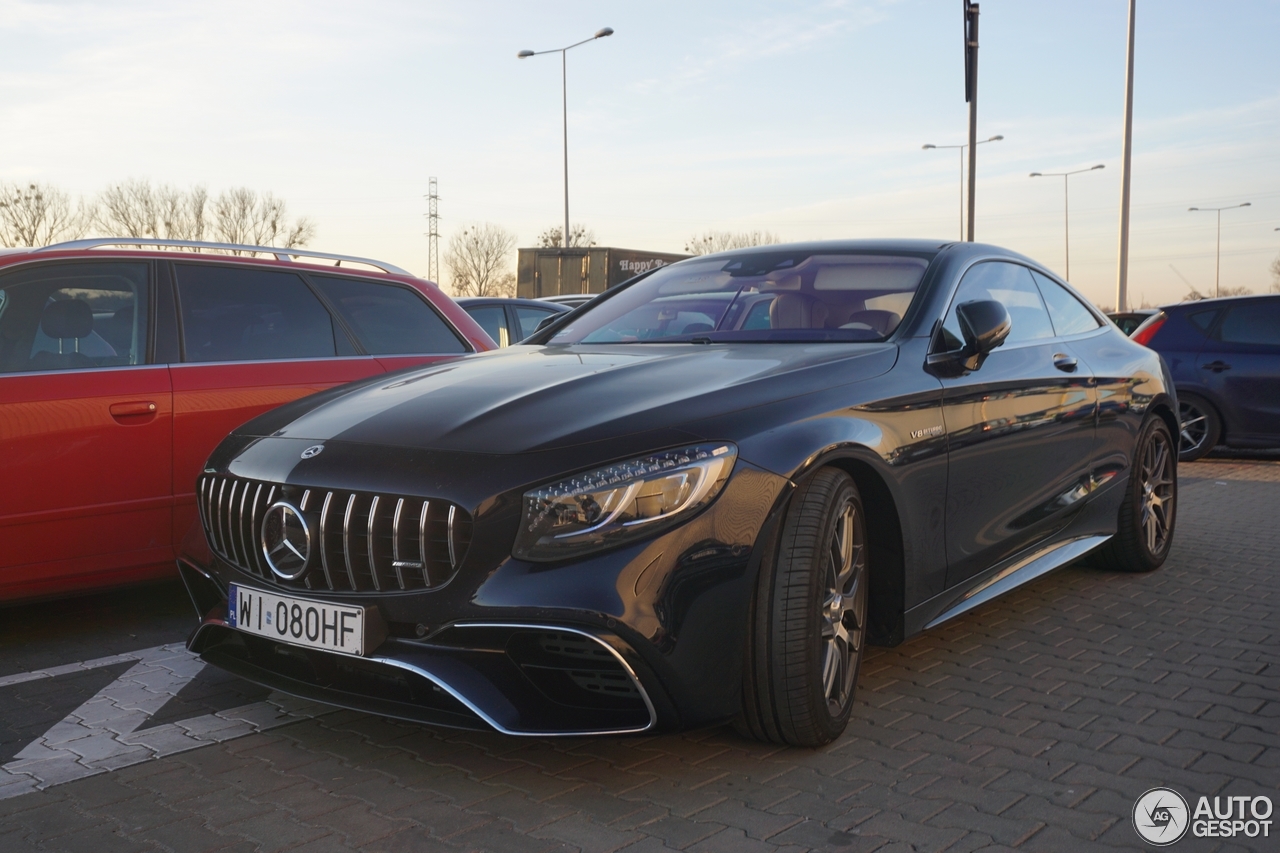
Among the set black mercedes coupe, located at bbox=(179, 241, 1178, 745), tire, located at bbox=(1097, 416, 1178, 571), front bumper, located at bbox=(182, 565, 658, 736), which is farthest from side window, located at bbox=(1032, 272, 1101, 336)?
front bumper, located at bbox=(182, 565, 658, 736)

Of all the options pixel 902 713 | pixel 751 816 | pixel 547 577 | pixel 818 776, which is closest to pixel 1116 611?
pixel 902 713

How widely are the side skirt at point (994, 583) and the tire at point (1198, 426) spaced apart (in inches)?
259

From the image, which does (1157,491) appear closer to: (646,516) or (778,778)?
(778,778)

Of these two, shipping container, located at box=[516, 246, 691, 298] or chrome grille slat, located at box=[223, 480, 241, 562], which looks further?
shipping container, located at box=[516, 246, 691, 298]

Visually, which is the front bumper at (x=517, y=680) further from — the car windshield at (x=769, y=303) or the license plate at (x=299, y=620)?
the car windshield at (x=769, y=303)

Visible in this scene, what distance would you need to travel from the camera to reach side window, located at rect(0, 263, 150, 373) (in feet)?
14.4

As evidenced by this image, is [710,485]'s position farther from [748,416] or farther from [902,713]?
[902,713]

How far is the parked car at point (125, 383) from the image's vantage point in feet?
13.9

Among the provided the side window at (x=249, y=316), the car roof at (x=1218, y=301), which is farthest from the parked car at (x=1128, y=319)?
the side window at (x=249, y=316)

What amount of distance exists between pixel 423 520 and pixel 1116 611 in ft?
11.0

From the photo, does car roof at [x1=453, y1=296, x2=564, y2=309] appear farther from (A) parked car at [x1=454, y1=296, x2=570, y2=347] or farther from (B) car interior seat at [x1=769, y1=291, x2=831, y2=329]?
(B) car interior seat at [x1=769, y1=291, x2=831, y2=329]

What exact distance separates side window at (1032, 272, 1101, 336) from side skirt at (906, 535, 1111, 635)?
94cm

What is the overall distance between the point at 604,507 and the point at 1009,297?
8.47 feet

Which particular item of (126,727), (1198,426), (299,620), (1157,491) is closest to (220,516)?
(299,620)
